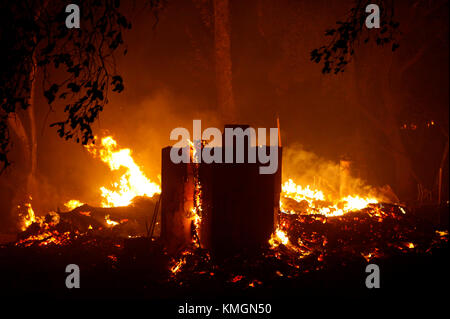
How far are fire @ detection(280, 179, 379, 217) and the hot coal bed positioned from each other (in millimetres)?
2770

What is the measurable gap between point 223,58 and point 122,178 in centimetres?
766

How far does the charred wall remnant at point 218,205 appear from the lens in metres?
8.18

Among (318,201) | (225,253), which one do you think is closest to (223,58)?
(318,201)

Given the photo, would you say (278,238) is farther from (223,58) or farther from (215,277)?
(223,58)

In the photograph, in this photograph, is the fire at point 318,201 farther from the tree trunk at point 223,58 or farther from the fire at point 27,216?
the fire at point 27,216

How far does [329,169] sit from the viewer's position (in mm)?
18391

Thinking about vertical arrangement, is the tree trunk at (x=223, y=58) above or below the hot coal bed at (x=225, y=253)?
above

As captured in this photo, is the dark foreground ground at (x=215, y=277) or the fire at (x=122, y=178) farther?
the fire at (x=122, y=178)

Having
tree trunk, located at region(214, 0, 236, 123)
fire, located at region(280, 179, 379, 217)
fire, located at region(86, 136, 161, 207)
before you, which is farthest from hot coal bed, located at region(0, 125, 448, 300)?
tree trunk, located at region(214, 0, 236, 123)

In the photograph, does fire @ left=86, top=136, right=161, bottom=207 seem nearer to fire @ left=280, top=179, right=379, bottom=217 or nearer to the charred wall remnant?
fire @ left=280, top=179, right=379, bottom=217

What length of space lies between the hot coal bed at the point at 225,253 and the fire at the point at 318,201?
277cm

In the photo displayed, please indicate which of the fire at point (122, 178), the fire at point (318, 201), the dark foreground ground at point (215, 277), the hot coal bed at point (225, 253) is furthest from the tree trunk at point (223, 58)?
the dark foreground ground at point (215, 277)
